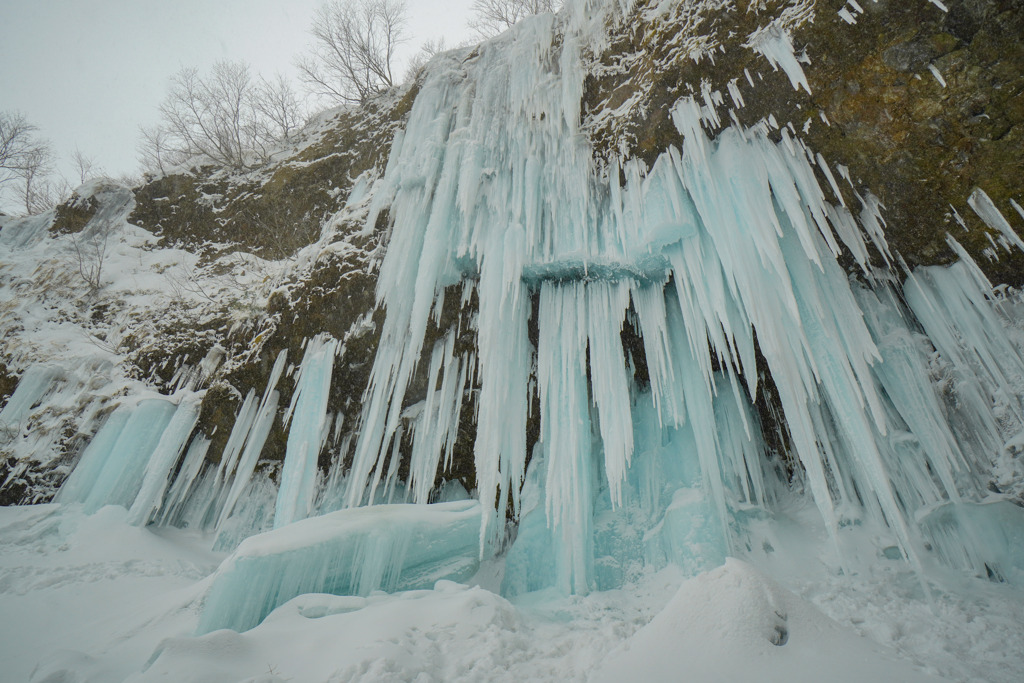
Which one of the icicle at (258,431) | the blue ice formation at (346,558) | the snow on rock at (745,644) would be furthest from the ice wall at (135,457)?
the snow on rock at (745,644)

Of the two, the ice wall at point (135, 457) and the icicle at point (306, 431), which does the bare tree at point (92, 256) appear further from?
the icicle at point (306, 431)

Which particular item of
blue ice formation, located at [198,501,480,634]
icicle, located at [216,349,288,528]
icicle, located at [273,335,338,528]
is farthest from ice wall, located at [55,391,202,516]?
blue ice formation, located at [198,501,480,634]

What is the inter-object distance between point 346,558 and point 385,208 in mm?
4956

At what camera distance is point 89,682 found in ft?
9.14

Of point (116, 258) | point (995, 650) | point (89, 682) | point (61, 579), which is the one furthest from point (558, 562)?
point (116, 258)

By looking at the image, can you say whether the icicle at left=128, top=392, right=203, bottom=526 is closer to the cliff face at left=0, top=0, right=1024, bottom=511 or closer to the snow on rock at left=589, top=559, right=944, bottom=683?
the cliff face at left=0, top=0, right=1024, bottom=511

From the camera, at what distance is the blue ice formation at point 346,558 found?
4047 millimetres

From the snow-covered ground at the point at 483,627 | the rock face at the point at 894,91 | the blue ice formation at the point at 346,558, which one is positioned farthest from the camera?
the rock face at the point at 894,91

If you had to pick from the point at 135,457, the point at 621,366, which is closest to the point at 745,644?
the point at 621,366

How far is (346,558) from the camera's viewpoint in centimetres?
475

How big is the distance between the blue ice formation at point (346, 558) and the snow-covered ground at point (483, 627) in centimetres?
36

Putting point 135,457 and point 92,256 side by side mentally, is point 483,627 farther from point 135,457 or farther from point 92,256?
point 92,256

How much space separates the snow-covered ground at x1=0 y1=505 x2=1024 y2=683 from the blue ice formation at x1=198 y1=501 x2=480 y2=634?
357 mm

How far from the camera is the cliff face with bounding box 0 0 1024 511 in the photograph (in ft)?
14.3
